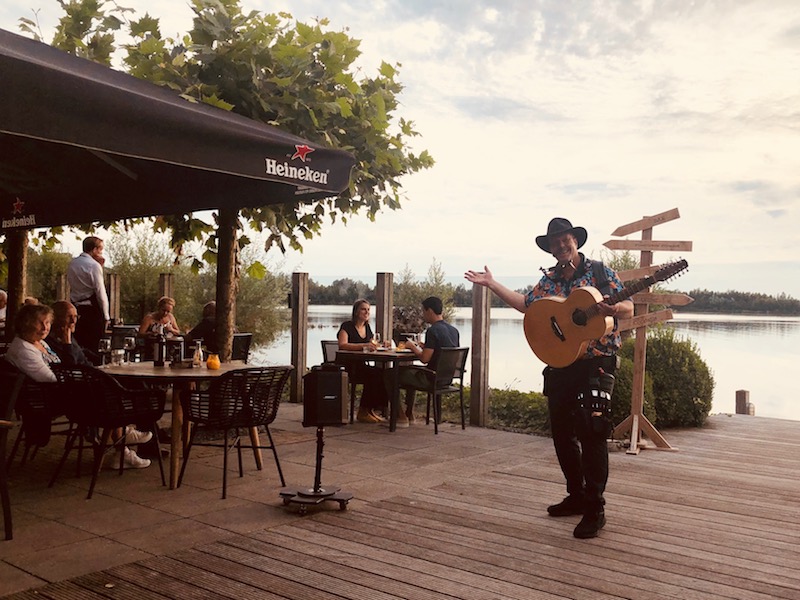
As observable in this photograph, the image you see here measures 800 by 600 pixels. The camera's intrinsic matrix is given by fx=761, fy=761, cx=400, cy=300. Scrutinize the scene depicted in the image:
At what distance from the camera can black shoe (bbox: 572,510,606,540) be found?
429 centimetres

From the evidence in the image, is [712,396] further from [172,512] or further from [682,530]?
[172,512]

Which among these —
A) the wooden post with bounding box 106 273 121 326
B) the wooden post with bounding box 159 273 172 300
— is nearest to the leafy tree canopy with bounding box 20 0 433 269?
the wooden post with bounding box 159 273 172 300

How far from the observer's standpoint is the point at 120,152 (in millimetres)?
3125

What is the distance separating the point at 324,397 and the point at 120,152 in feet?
6.77

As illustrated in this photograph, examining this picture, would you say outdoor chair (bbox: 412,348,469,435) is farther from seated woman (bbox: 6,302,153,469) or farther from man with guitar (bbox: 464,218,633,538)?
seated woman (bbox: 6,302,153,469)

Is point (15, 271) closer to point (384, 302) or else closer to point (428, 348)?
point (384, 302)

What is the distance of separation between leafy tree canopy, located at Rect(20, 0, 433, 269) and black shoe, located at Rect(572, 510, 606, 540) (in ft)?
12.5

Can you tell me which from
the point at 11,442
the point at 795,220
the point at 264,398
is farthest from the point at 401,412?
the point at 795,220

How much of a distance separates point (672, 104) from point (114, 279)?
9.65 meters

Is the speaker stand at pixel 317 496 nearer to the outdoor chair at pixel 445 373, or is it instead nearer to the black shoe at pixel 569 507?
the black shoe at pixel 569 507

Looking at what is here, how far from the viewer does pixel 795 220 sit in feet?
28.8

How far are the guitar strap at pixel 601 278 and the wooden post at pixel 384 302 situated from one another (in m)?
4.97

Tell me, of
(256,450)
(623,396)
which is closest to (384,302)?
(623,396)

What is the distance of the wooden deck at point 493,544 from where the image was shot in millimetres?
3453
